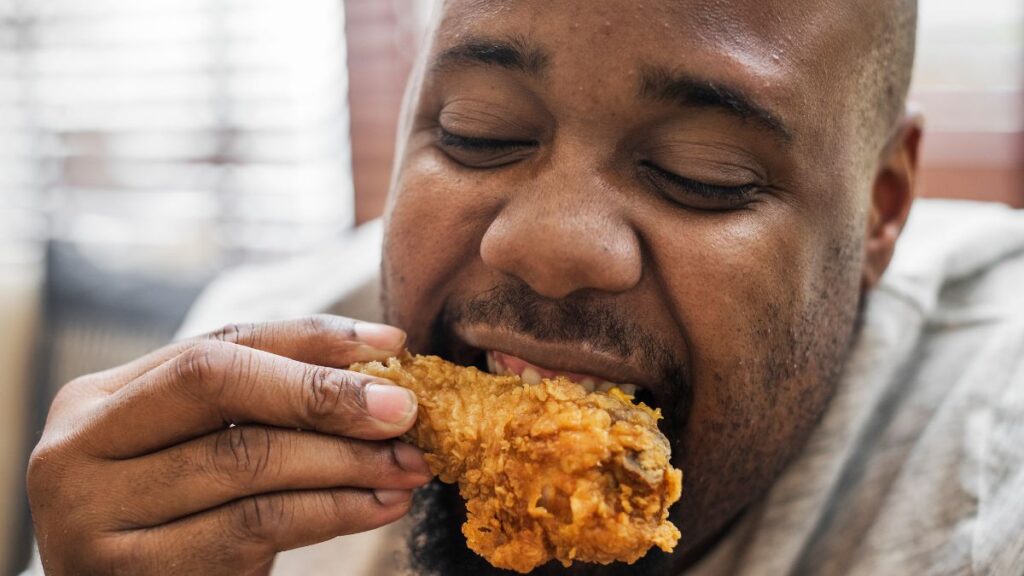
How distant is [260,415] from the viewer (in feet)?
4.32

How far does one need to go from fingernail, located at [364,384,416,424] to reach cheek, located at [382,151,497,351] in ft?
1.10

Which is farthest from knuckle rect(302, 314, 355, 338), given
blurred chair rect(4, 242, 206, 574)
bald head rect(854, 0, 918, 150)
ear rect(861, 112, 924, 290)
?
blurred chair rect(4, 242, 206, 574)

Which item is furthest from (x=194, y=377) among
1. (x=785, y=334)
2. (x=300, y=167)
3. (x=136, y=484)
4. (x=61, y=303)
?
(x=300, y=167)

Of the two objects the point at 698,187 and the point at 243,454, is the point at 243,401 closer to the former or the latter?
the point at 243,454

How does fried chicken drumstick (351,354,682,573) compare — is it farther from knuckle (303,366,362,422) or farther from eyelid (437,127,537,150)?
eyelid (437,127,537,150)

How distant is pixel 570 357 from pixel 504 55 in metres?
0.57

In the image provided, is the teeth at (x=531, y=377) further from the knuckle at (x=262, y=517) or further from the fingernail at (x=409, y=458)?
the knuckle at (x=262, y=517)

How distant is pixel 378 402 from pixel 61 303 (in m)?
2.69

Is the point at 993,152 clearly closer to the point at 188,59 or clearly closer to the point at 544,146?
the point at 544,146

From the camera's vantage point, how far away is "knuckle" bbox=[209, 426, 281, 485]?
4.33ft

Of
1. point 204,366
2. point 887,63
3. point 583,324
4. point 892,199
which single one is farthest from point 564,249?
point 892,199

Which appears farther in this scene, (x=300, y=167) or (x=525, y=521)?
(x=300, y=167)

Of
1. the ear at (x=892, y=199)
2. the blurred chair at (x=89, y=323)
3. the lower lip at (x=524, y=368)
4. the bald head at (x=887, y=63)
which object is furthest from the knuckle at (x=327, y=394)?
the blurred chair at (x=89, y=323)

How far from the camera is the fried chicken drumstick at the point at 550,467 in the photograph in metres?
1.29
